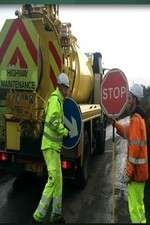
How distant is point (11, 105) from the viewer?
9.41m

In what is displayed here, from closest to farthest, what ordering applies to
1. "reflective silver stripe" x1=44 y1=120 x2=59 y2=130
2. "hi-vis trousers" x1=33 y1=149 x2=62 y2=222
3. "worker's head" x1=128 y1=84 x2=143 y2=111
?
"worker's head" x1=128 y1=84 x2=143 y2=111
"hi-vis trousers" x1=33 y1=149 x2=62 y2=222
"reflective silver stripe" x1=44 y1=120 x2=59 y2=130

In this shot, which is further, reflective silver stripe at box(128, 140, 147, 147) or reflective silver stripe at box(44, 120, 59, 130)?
reflective silver stripe at box(44, 120, 59, 130)

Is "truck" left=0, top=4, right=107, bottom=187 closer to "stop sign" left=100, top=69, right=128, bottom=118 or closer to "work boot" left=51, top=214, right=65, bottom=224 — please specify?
"work boot" left=51, top=214, right=65, bottom=224

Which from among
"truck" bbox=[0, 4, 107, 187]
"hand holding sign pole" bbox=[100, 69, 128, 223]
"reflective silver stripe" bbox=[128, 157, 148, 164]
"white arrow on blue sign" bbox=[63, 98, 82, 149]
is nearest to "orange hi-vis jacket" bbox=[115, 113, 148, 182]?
"reflective silver stripe" bbox=[128, 157, 148, 164]

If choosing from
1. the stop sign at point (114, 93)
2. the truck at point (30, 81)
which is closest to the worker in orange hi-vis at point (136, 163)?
the stop sign at point (114, 93)

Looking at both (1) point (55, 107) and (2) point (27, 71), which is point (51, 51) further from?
(1) point (55, 107)

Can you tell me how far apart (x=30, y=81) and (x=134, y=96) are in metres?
2.63

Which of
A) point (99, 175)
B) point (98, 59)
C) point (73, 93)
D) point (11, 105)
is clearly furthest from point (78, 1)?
point (98, 59)

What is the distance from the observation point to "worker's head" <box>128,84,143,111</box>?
23.8 ft

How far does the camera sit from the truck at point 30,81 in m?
9.34

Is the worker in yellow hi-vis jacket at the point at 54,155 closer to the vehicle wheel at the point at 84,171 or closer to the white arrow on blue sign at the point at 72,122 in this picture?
the white arrow on blue sign at the point at 72,122

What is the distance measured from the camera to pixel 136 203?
708 centimetres

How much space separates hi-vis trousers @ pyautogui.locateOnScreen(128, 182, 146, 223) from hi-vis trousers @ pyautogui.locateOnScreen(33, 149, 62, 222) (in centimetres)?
142

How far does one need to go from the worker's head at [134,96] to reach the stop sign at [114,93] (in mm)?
135
